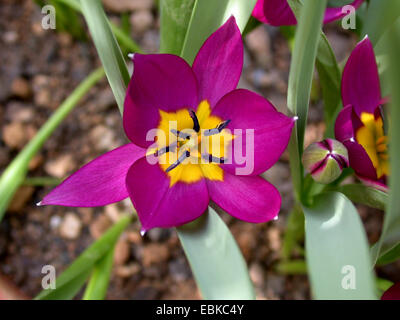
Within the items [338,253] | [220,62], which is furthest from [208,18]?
[338,253]

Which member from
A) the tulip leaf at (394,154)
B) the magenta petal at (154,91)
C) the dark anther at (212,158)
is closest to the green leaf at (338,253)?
the tulip leaf at (394,154)

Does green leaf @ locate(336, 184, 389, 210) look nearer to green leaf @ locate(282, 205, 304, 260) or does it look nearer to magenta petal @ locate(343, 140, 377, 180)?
magenta petal @ locate(343, 140, 377, 180)

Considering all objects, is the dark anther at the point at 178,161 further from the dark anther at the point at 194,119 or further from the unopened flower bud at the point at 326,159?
the unopened flower bud at the point at 326,159

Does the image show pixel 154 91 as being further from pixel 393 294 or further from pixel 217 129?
pixel 393 294
